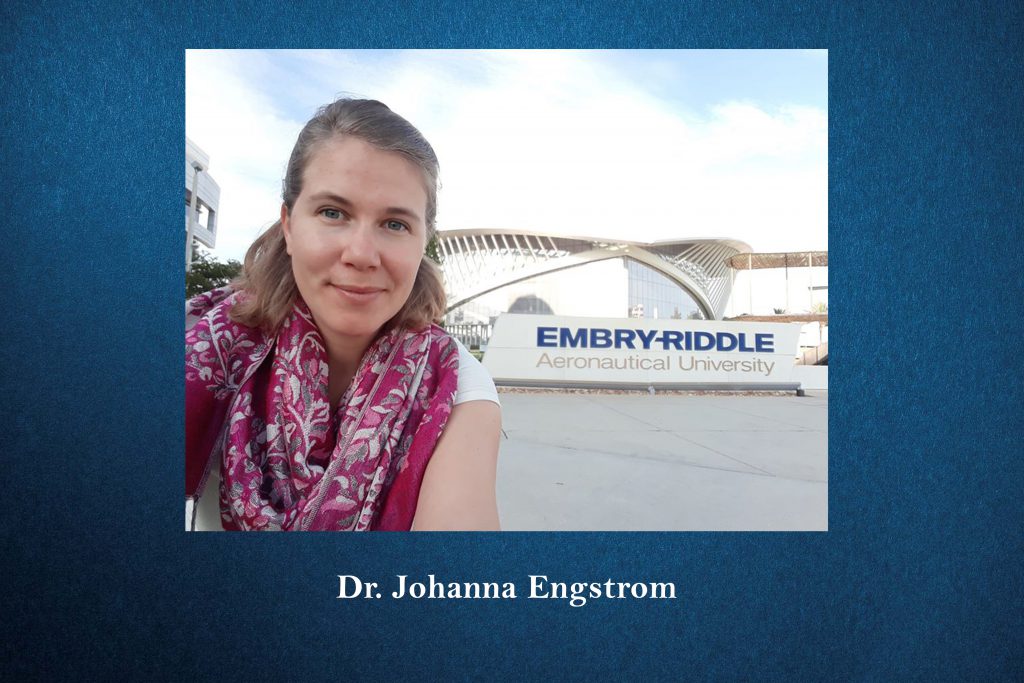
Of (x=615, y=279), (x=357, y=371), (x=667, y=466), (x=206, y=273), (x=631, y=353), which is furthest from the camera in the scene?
(x=615, y=279)

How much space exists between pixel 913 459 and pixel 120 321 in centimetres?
259

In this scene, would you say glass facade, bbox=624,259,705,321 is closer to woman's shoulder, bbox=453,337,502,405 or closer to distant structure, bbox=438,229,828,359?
distant structure, bbox=438,229,828,359

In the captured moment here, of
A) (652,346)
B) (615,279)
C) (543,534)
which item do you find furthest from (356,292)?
(615,279)

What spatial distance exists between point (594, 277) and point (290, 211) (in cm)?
253

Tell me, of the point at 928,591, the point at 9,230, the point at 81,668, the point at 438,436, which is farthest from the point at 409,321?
the point at 928,591

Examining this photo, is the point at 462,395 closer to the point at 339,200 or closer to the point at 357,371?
the point at 357,371

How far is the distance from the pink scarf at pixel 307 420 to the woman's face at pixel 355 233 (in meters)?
0.08

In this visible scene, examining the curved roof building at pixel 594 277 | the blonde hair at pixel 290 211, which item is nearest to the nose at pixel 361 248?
the blonde hair at pixel 290 211

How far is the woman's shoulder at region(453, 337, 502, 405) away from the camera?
1375mm

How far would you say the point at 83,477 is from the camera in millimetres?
1708

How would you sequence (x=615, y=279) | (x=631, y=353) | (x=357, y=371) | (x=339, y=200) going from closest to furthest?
(x=339, y=200) < (x=357, y=371) < (x=631, y=353) < (x=615, y=279)

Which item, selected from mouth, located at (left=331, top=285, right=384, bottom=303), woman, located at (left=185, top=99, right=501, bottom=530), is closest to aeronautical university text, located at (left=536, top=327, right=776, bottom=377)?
woman, located at (left=185, top=99, right=501, bottom=530)

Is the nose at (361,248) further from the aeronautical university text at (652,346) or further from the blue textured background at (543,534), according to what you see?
the aeronautical university text at (652,346)

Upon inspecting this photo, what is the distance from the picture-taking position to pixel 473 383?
1390 millimetres
